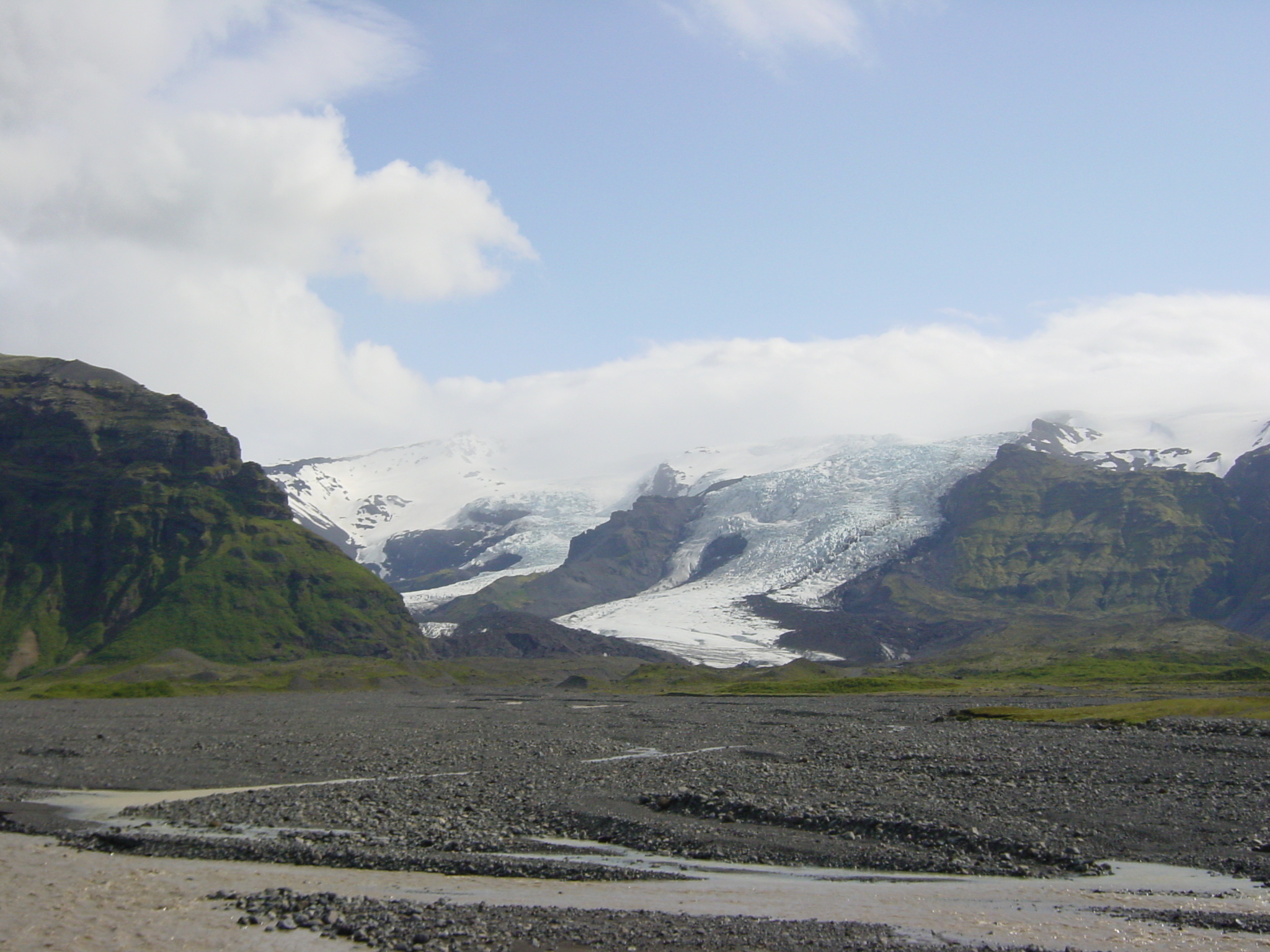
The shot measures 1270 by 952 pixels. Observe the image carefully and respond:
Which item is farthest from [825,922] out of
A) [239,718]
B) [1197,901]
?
[239,718]

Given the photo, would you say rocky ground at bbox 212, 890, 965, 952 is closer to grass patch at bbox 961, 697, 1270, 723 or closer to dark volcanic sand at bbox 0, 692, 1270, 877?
dark volcanic sand at bbox 0, 692, 1270, 877

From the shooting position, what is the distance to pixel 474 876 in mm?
26719

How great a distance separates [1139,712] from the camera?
239 feet

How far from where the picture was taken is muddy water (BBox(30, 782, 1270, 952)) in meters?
21.2

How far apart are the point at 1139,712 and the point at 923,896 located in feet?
185

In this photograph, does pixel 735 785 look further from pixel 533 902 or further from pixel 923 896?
pixel 533 902

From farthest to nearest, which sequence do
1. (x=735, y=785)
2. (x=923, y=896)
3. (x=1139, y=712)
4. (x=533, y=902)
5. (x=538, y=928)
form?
(x=1139, y=712) → (x=735, y=785) → (x=923, y=896) → (x=533, y=902) → (x=538, y=928)

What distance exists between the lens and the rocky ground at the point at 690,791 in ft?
95.8

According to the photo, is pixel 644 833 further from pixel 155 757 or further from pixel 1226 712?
pixel 1226 712

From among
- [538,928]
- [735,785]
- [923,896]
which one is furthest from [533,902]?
[735,785]

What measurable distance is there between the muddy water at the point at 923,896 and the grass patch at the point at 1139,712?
151 feet

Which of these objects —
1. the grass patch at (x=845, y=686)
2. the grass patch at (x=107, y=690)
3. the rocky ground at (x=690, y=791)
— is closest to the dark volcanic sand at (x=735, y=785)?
the rocky ground at (x=690, y=791)

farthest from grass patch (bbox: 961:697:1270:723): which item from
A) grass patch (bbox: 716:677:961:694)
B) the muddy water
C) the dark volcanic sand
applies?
grass patch (bbox: 716:677:961:694)

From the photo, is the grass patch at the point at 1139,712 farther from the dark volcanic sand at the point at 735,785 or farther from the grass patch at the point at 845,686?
the grass patch at the point at 845,686
